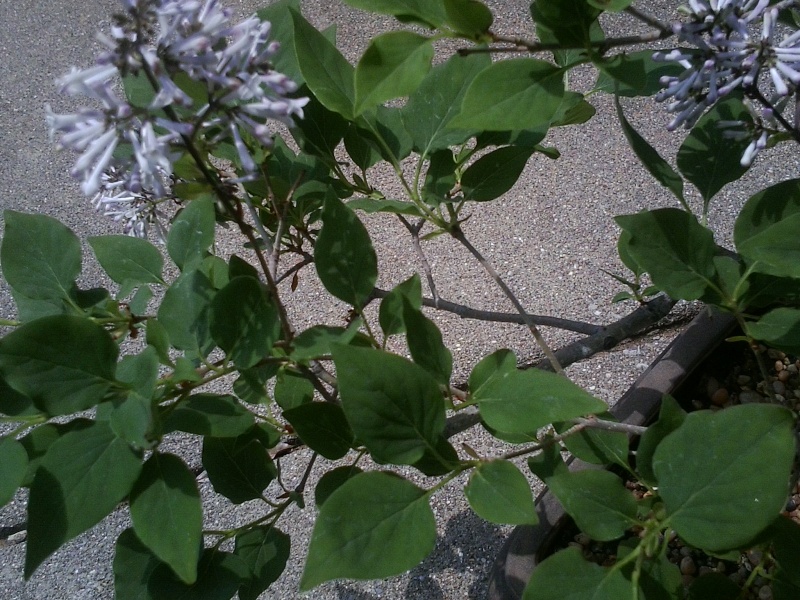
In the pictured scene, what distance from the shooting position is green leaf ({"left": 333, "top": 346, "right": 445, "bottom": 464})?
0.23 m

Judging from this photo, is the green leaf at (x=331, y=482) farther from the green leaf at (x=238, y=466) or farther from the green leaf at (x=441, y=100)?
the green leaf at (x=441, y=100)

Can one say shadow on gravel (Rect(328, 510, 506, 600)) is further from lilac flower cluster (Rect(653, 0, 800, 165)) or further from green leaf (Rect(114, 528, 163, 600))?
lilac flower cluster (Rect(653, 0, 800, 165))

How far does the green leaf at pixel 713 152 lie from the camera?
32 cm

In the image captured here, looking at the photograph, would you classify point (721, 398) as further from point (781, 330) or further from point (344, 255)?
point (344, 255)

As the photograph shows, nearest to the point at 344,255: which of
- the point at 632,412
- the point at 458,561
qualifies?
the point at 632,412

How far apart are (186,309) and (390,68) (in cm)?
12

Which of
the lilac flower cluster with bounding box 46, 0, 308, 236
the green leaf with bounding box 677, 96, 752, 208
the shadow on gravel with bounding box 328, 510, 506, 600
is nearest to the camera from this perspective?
the lilac flower cluster with bounding box 46, 0, 308, 236

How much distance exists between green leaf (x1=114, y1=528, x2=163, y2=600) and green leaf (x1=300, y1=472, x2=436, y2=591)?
4.7 inches

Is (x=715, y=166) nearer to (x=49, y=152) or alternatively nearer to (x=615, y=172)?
(x=615, y=172)

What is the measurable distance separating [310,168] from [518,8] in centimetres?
69

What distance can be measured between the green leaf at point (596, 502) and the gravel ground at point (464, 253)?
351 millimetres

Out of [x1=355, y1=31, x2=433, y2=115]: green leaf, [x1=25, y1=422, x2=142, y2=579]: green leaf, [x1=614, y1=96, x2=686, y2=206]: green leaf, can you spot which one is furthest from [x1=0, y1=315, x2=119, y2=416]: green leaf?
[x1=614, y1=96, x2=686, y2=206]: green leaf

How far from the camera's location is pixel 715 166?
0.34m

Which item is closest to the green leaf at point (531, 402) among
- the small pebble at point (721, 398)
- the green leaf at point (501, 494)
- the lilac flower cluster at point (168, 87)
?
the green leaf at point (501, 494)
